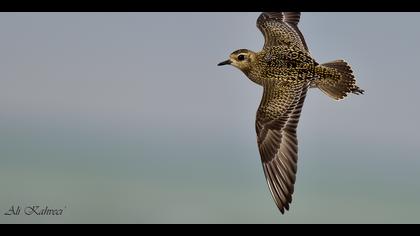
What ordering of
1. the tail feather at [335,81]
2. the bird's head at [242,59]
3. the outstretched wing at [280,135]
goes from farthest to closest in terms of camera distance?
the bird's head at [242,59] → the tail feather at [335,81] → the outstretched wing at [280,135]

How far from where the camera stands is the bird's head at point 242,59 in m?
11.6

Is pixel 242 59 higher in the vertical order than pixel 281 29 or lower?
lower

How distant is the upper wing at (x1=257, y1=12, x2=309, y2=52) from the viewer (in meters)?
11.7

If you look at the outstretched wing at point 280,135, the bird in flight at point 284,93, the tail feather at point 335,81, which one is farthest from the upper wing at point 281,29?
the outstretched wing at point 280,135

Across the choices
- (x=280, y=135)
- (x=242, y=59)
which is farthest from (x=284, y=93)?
(x=242, y=59)

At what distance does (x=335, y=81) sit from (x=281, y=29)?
1472mm

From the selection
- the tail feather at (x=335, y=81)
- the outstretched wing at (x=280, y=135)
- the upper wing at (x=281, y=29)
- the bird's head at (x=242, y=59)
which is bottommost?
the outstretched wing at (x=280, y=135)

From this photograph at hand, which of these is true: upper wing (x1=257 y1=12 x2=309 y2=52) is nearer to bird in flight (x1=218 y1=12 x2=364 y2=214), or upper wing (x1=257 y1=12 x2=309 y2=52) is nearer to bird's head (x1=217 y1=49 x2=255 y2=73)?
bird in flight (x1=218 y1=12 x2=364 y2=214)

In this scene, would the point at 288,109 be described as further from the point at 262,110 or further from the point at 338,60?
the point at 338,60

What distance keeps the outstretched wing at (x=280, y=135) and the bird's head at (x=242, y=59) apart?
786 mm

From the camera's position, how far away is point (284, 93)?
1077 cm

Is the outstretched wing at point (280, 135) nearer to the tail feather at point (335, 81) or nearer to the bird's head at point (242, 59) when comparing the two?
the tail feather at point (335, 81)

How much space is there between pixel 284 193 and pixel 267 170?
0.61m

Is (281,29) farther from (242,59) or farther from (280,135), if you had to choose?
(280,135)
